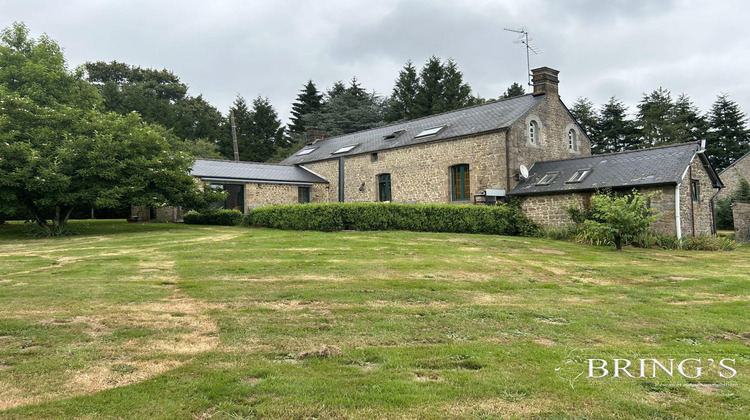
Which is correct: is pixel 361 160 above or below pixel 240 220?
above

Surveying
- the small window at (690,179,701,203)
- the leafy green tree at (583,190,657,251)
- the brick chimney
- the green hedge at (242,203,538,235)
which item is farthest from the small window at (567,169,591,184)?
the brick chimney

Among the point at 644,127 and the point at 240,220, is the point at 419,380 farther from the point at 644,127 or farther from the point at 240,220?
the point at 644,127

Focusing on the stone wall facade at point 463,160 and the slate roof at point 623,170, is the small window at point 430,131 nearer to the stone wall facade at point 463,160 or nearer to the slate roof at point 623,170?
the stone wall facade at point 463,160

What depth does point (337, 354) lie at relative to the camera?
4195 mm

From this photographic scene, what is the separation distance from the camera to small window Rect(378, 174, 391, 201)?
84.0ft

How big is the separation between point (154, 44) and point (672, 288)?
2023cm

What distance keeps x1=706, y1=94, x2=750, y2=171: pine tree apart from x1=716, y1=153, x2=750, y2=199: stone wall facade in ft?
35.1

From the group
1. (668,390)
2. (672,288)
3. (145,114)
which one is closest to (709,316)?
(672,288)

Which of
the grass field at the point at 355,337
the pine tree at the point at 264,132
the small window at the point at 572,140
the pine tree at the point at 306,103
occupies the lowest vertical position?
the grass field at the point at 355,337

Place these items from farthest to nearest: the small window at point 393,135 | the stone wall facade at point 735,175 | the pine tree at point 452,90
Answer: the pine tree at point 452,90 < the stone wall facade at point 735,175 < the small window at point 393,135

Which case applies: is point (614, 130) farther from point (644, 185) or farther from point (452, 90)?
point (644, 185)

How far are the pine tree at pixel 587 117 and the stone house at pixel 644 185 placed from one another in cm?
2502

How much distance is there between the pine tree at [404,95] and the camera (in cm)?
4606

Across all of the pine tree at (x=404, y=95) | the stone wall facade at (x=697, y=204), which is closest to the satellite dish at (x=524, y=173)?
the stone wall facade at (x=697, y=204)
